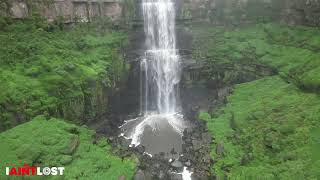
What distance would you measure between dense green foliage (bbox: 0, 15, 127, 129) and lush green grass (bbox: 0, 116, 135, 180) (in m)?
2.22

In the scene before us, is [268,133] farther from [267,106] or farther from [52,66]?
[52,66]

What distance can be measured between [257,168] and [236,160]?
223cm

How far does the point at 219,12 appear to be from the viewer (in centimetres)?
4141

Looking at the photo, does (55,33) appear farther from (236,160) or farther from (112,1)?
(236,160)

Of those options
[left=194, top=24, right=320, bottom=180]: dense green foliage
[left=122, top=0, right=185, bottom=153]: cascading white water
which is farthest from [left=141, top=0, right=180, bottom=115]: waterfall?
[left=194, top=24, right=320, bottom=180]: dense green foliage

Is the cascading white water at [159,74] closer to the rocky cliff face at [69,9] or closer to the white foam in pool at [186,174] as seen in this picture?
the rocky cliff face at [69,9]

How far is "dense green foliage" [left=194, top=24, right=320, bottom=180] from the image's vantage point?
20703 millimetres

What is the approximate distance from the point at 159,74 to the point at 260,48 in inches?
459

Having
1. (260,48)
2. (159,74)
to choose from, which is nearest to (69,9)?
(159,74)

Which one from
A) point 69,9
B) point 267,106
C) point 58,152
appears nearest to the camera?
point 58,152

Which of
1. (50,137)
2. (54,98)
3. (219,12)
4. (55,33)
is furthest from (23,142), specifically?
(219,12)

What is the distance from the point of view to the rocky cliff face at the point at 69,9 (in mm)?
33531

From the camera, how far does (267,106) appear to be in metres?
27.5

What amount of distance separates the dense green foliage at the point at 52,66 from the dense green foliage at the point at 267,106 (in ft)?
33.6
